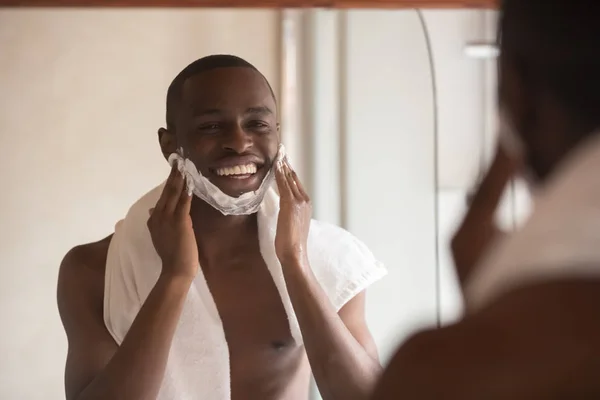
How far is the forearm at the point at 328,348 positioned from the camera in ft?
3.30

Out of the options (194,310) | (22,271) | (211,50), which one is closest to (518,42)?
(194,310)

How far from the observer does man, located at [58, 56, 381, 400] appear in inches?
39.4

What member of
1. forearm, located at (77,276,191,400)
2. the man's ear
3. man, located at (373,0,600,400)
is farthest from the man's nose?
man, located at (373,0,600,400)

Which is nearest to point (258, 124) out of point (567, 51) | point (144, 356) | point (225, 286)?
point (225, 286)

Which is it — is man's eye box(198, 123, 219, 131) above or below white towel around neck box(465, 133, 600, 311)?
below

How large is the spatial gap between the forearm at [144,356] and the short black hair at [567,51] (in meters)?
0.67

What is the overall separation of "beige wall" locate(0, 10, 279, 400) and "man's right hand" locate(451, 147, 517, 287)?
69 cm

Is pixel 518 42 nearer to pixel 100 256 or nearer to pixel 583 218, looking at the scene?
pixel 583 218

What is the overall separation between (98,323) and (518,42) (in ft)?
2.62

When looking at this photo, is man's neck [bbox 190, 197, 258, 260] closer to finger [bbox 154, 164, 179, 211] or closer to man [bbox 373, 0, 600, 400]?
finger [bbox 154, 164, 179, 211]

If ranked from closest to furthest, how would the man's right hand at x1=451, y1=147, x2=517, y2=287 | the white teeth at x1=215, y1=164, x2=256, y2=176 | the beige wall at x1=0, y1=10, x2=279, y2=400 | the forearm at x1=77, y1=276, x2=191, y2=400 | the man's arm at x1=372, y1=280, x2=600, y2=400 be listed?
the man's arm at x1=372, y1=280, x2=600, y2=400
the man's right hand at x1=451, y1=147, x2=517, y2=287
the forearm at x1=77, y1=276, x2=191, y2=400
the white teeth at x1=215, y1=164, x2=256, y2=176
the beige wall at x1=0, y1=10, x2=279, y2=400

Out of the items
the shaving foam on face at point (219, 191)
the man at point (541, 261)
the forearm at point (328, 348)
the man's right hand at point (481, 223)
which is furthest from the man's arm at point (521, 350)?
the shaving foam on face at point (219, 191)

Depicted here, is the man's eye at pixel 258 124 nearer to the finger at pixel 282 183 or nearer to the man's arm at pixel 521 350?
the finger at pixel 282 183

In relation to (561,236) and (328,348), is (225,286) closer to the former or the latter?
(328,348)
